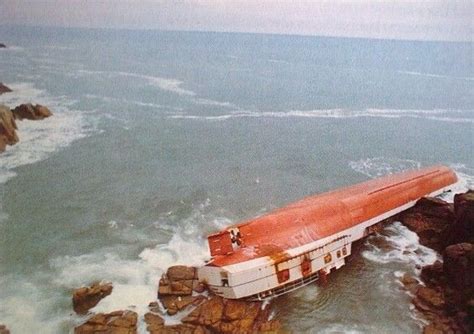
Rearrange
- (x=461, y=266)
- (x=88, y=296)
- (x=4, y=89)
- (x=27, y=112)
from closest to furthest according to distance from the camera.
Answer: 1. (x=88, y=296)
2. (x=461, y=266)
3. (x=27, y=112)
4. (x=4, y=89)

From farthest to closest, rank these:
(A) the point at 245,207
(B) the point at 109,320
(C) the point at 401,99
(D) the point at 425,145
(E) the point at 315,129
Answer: (C) the point at 401,99, (E) the point at 315,129, (D) the point at 425,145, (A) the point at 245,207, (B) the point at 109,320

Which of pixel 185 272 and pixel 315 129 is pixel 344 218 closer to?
pixel 185 272

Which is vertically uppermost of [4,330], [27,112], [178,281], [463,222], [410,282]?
[27,112]

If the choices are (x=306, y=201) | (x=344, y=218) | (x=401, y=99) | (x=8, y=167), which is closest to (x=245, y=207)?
(x=306, y=201)

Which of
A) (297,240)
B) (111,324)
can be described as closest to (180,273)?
(111,324)

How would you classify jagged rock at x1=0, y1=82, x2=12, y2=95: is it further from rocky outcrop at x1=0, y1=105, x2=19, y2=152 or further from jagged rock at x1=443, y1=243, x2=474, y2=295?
jagged rock at x1=443, y1=243, x2=474, y2=295

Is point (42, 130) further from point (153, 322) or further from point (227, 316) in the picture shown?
point (227, 316)

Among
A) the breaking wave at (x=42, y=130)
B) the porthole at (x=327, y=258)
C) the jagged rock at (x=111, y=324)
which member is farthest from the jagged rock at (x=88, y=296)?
the breaking wave at (x=42, y=130)

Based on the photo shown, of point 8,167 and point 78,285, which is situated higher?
point 8,167
